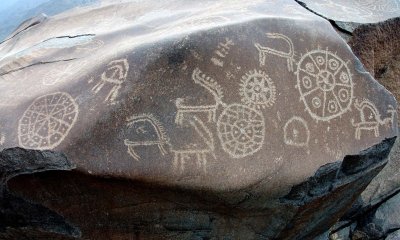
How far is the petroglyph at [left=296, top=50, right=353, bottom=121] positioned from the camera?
1.75m

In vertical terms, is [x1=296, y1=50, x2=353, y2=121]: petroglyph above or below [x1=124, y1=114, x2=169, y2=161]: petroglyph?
below

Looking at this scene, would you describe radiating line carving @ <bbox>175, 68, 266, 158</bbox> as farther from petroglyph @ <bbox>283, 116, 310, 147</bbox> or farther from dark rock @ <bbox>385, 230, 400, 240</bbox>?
dark rock @ <bbox>385, 230, 400, 240</bbox>

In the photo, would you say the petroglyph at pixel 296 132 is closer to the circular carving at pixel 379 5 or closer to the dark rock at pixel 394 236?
the circular carving at pixel 379 5

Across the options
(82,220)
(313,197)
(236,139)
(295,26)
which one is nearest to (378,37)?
(295,26)

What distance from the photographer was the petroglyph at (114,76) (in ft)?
5.45

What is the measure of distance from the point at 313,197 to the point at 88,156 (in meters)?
0.84

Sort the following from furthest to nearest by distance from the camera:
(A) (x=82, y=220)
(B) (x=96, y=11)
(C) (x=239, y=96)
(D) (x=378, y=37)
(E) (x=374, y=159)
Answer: (B) (x=96, y=11), (D) (x=378, y=37), (E) (x=374, y=159), (A) (x=82, y=220), (C) (x=239, y=96)

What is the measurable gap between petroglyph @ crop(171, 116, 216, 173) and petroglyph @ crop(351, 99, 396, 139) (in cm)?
58

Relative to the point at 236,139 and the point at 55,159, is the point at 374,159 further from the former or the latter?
the point at 55,159

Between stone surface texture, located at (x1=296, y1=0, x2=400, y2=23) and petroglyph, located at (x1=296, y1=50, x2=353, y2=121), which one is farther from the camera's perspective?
stone surface texture, located at (x1=296, y1=0, x2=400, y2=23)

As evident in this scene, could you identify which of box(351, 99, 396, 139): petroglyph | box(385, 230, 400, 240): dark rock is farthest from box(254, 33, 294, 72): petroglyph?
box(385, 230, 400, 240): dark rock

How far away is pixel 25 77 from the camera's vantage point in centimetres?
194

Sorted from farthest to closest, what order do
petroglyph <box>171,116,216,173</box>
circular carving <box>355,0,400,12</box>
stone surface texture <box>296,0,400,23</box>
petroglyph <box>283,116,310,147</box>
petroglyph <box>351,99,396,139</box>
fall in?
1. circular carving <box>355,0,400,12</box>
2. stone surface texture <box>296,0,400,23</box>
3. petroglyph <box>351,99,396,139</box>
4. petroglyph <box>283,116,310,147</box>
5. petroglyph <box>171,116,216,173</box>

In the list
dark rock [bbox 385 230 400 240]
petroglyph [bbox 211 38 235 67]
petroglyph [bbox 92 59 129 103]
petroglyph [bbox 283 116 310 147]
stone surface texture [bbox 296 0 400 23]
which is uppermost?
petroglyph [bbox 92 59 129 103]
